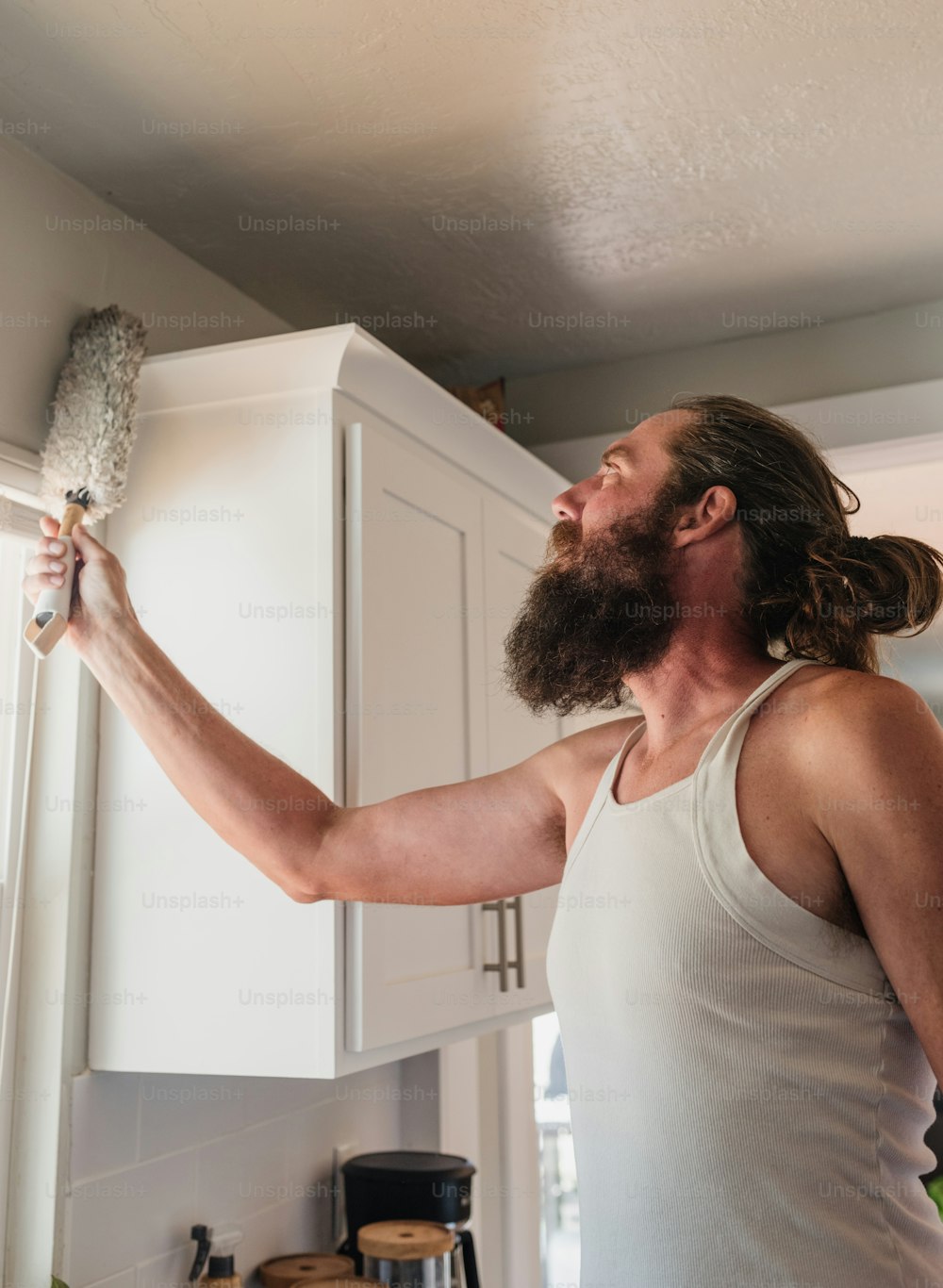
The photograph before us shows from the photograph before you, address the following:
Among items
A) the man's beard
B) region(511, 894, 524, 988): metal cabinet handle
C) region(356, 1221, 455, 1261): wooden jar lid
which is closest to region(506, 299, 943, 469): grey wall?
region(511, 894, 524, 988): metal cabinet handle

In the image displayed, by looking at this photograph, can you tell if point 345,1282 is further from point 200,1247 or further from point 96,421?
point 96,421

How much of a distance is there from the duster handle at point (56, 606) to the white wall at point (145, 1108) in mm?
245

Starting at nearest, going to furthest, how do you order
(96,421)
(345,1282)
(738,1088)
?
(738,1088)
(96,421)
(345,1282)

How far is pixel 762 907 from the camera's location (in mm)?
1050

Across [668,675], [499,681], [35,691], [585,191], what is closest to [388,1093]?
[499,681]

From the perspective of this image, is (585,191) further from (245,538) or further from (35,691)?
(35,691)

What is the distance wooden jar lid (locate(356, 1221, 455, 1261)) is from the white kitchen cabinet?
1.05ft

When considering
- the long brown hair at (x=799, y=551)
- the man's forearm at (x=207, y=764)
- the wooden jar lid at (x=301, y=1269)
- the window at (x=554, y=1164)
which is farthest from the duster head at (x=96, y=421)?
the window at (x=554, y=1164)

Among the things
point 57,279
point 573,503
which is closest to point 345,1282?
point 573,503

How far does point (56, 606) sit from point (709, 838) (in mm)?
799

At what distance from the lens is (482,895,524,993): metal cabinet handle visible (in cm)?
189

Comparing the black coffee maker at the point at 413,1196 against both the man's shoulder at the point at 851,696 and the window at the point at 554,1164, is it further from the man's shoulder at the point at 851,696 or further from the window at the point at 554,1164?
the man's shoulder at the point at 851,696

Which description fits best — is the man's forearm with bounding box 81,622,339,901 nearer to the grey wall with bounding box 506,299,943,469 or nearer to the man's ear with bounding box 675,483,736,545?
the man's ear with bounding box 675,483,736,545

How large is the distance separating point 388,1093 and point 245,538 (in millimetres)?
1217
